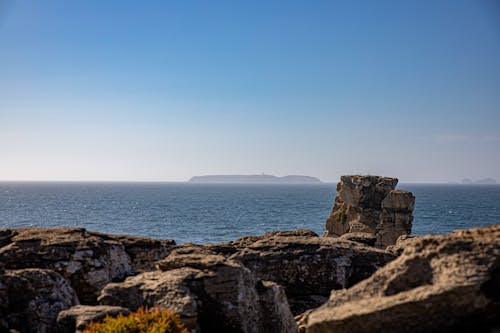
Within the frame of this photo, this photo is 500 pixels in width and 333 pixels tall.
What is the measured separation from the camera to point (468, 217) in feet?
355

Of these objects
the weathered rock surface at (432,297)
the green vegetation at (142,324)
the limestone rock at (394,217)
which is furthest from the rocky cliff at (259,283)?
the limestone rock at (394,217)

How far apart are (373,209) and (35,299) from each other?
36.3 meters

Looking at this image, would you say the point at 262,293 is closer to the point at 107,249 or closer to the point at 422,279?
the point at 422,279

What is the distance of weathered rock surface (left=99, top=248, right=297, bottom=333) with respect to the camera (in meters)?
9.77

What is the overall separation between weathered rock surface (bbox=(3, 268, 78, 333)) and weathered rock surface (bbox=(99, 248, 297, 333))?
1190 millimetres

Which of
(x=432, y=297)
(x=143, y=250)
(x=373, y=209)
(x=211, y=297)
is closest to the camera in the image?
(x=432, y=297)

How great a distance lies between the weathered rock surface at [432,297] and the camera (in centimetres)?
702

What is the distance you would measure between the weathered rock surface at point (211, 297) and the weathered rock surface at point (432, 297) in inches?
110

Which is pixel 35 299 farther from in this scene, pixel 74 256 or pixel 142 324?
pixel 142 324

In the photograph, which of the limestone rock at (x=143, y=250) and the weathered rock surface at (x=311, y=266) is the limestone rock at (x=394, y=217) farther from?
the limestone rock at (x=143, y=250)

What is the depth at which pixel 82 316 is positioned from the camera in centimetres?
910

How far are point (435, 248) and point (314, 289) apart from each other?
6.45 metres

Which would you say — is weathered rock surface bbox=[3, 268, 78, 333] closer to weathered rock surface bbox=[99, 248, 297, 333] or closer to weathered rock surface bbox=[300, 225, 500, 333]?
weathered rock surface bbox=[99, 248, 297, 333]

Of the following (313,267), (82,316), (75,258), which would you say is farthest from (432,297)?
(75,258)
